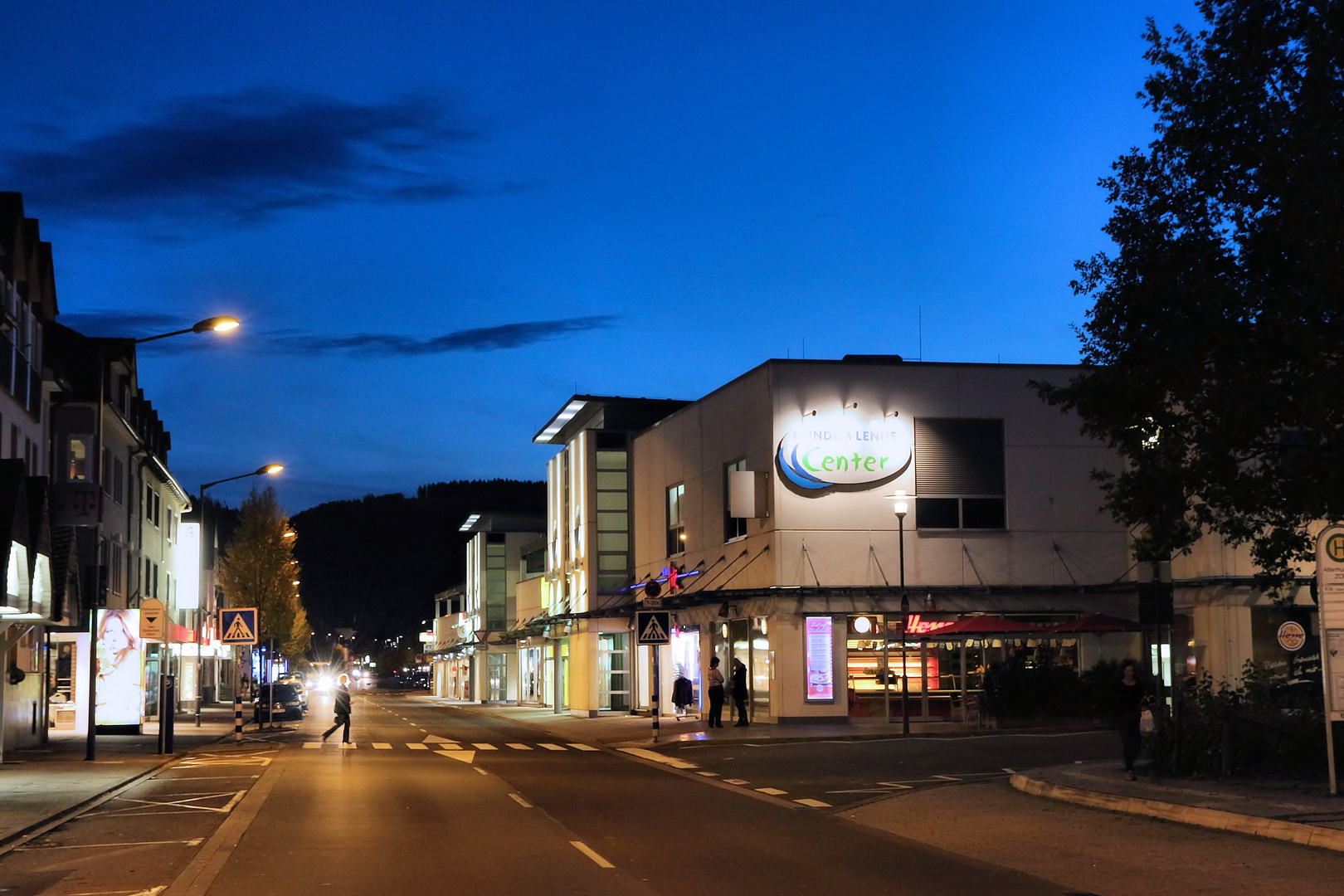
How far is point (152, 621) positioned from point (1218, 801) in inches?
860

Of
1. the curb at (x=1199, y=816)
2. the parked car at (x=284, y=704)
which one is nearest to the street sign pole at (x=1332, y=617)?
the curb at (x=1199, y=816)

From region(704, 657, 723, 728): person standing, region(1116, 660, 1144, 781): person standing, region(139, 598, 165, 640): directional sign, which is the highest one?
region(139, 598, 165, 640): directional sign

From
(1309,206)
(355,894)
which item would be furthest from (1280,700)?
(355,894)

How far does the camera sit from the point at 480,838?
14688 mm

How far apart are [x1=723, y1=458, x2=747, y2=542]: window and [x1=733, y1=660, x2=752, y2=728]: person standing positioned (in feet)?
15.4

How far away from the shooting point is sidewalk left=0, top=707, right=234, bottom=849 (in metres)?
17.6

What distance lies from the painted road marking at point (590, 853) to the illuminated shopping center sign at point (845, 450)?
2329 centimetres

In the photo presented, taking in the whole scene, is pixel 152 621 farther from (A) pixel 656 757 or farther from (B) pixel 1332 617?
(B) pixel 1332 617

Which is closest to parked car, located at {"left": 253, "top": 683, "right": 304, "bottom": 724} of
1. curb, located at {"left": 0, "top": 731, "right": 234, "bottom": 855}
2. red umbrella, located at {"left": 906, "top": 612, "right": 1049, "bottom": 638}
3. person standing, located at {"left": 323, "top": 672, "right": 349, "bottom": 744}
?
person standing, located at {"left": 323, "top": 672, "right": 349, "bottom": 744}

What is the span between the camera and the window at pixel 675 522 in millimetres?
45062

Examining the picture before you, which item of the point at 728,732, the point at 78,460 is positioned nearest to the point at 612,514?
the point at 728,732

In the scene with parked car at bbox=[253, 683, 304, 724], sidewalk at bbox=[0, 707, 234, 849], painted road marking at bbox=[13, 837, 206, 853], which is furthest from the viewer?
parked car at bbox=[253, 683, 304, 724]

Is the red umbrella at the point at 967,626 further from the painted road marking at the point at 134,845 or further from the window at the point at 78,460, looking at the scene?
the painted road marking at the point at 134,845

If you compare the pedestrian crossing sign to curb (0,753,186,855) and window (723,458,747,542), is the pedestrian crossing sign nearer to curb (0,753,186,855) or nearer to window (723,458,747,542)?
curb (0,753,186,855)
